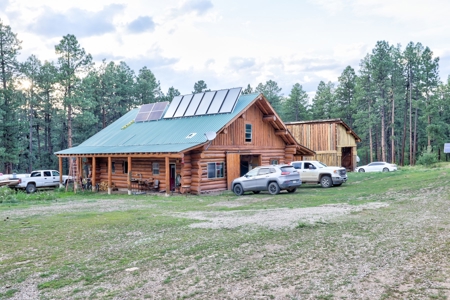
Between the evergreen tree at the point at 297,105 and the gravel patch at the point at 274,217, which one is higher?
the evergreen tree at the point at 297,105

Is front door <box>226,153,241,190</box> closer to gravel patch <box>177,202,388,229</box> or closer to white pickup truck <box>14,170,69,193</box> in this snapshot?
gravel patch <box>177,202,388,229</box>

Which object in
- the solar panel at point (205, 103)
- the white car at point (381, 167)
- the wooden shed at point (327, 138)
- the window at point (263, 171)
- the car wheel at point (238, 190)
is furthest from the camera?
the wooden shed at point (327, 138)

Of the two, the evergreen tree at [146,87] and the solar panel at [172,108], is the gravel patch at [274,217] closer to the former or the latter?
the solar panel at [172,108]

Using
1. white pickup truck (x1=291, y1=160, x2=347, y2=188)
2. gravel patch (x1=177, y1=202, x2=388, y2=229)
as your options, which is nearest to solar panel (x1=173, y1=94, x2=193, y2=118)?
white pickup truck (x1=291, y1=160, x2=347, y2=188)

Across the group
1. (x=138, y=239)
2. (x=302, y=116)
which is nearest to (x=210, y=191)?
(x=138, y=239)

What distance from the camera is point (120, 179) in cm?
2789

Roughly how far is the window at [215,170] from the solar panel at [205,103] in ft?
14.1

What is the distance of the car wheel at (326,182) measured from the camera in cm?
2322

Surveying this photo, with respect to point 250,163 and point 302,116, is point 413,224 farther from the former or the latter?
point 302,116

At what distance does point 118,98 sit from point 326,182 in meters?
40.4

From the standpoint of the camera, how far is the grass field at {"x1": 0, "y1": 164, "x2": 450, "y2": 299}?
5.46 metres

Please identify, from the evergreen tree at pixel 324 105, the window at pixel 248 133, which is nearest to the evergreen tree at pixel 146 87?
the evergreen tree at pixel 324 105

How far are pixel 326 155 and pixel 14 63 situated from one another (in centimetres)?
3603

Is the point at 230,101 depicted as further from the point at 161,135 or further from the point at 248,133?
the point at 161,135
